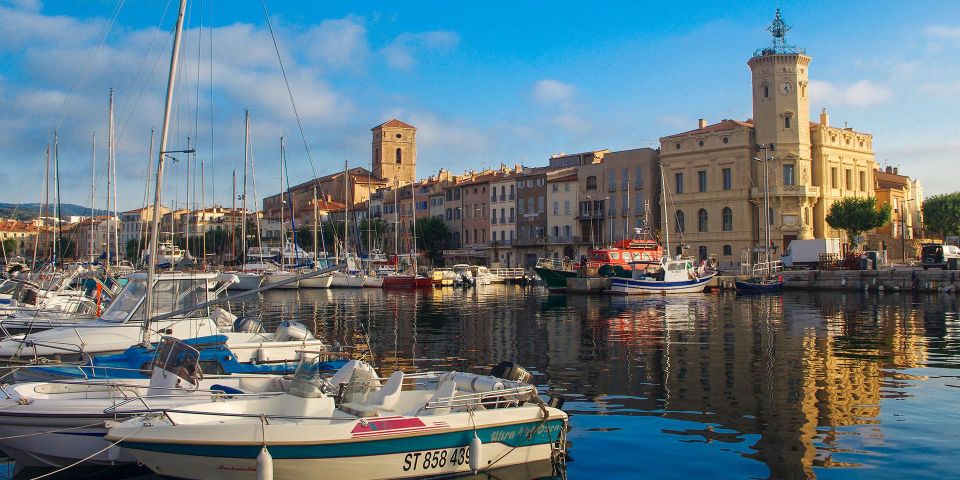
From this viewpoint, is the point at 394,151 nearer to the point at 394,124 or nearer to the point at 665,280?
the point at 394,124

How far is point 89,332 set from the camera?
2039 cm

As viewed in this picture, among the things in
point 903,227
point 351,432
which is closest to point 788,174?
point 903,227

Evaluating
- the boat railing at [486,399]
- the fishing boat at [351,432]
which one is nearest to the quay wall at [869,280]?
the boat railing at [486,399]

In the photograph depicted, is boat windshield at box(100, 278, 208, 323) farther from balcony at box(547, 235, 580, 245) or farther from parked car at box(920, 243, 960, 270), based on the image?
balcony at box(547, 235, 580, 245)

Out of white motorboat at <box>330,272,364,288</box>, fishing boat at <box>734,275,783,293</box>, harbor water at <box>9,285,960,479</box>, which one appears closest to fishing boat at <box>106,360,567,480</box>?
harbor water at <box>9,285,960,479</box>

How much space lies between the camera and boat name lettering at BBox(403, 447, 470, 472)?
10.4m

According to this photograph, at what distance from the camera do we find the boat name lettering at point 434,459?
10430 millimetres

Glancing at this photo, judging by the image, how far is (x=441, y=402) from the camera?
11.1 m

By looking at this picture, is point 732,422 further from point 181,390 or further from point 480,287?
point 480,287

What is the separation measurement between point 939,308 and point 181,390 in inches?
1603

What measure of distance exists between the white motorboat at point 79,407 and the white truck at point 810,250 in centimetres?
6290

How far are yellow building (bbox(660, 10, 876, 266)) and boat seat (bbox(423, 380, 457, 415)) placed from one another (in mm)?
63550

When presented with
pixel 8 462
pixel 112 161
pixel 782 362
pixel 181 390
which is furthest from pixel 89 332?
pixel 112 161

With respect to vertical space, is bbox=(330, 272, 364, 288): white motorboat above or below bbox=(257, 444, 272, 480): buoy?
above
